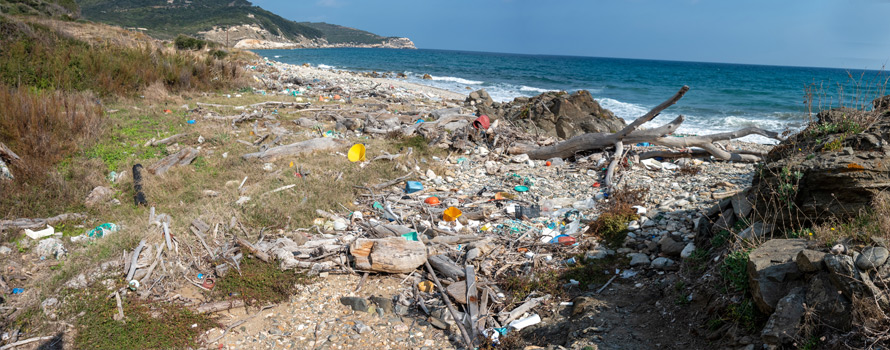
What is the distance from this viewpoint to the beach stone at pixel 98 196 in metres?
5.76

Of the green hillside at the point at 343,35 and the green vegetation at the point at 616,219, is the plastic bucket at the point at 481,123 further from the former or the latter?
the green hillside at the point at 343,35

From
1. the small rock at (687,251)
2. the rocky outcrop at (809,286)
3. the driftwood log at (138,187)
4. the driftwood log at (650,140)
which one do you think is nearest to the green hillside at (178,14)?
the driftwood log at (138,187)

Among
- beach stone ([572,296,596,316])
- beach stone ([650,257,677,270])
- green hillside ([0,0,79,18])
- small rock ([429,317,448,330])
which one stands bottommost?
small rock ([429,317,448,330])

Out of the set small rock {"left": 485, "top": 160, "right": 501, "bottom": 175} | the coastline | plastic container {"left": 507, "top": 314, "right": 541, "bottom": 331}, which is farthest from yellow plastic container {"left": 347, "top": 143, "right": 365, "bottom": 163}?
the coastline

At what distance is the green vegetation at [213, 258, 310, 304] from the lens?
4211mm

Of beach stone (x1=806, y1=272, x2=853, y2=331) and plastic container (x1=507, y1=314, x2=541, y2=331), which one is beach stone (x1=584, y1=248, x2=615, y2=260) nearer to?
plastic container (x1=507, y1=314, x2=541, y2=331)

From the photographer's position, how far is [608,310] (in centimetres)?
395

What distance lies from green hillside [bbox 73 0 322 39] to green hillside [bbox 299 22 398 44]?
147ft

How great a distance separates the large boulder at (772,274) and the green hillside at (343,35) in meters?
159

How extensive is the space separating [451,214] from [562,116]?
7163mm

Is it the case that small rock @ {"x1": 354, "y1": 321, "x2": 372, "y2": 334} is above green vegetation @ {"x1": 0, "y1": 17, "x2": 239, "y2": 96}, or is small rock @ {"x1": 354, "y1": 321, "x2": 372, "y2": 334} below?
below

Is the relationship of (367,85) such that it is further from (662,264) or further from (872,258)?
(872,258)

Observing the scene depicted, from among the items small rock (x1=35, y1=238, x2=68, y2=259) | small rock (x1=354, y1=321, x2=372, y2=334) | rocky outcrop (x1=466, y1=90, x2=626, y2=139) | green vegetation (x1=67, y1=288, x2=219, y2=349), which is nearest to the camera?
green vegetation (x1=67, y1=288, x2=219, y2=349)

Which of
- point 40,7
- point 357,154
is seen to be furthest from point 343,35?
point 357,154
